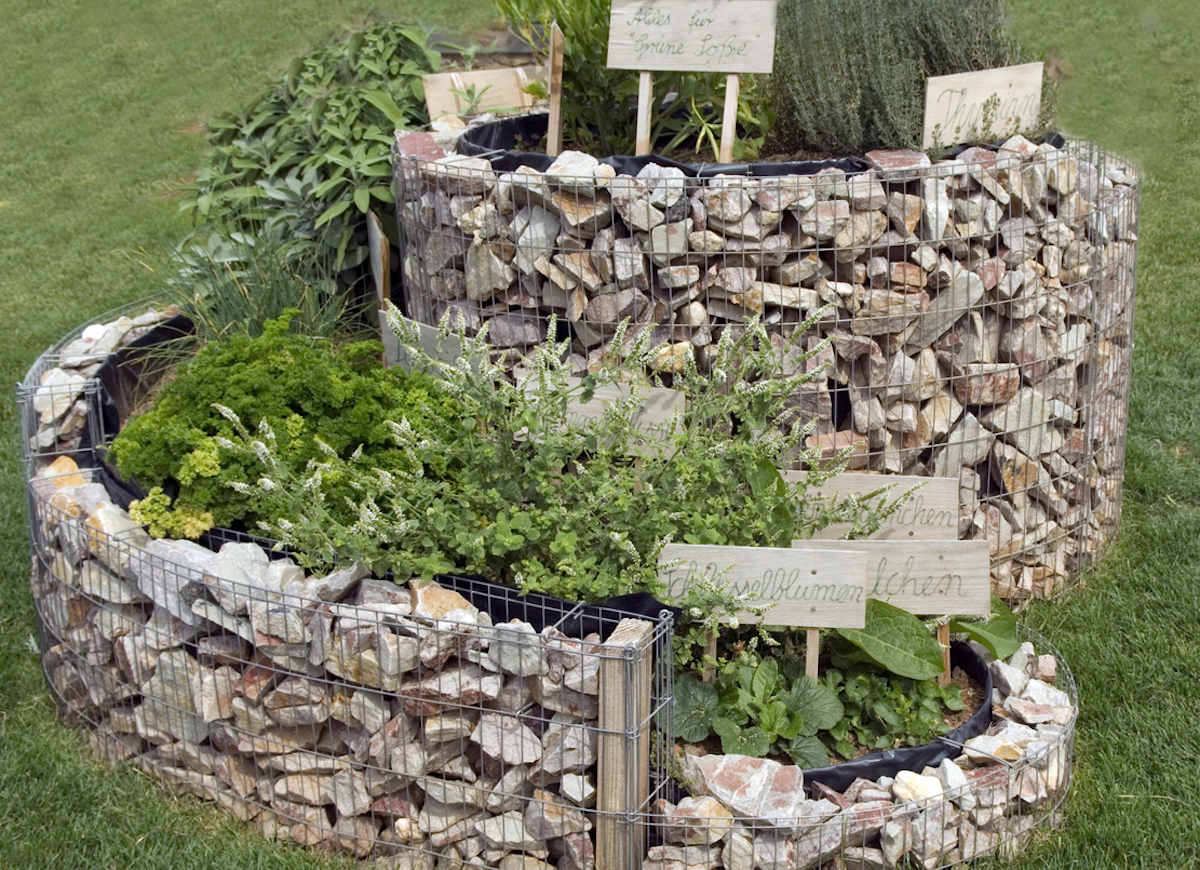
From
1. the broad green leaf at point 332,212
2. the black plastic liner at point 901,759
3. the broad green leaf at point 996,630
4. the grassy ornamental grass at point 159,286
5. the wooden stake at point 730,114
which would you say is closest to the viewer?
the black plastic liner at point 901,759

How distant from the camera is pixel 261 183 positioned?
5.18 meters

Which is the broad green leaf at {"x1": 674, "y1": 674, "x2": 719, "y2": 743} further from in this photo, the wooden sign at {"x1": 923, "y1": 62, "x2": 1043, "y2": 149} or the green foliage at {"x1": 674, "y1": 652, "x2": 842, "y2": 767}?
the wooden sign at {"x1": 923, "y1": 62, "x2": 1043, "y2": 149}

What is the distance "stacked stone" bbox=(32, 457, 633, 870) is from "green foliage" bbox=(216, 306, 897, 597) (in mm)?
149

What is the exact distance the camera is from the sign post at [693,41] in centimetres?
375

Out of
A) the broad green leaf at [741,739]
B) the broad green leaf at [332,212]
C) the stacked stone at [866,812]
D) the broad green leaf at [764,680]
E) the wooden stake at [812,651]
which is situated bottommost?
the stacked stone at [866,812]

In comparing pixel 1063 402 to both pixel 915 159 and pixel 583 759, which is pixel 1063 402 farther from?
pixel 583 759

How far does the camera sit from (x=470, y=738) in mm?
2713

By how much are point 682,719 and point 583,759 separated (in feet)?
1.17

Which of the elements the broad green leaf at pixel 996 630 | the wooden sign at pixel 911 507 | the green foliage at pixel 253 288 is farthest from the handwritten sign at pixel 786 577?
the green foliage at pixel 253 288

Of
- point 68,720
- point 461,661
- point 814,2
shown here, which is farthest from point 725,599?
point 814,2

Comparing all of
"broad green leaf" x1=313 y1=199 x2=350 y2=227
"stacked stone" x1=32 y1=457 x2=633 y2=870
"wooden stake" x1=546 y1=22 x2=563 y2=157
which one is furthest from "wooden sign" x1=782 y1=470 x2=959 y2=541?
"broad green leaf" x1=313 y1=199 x2=350 y2=227

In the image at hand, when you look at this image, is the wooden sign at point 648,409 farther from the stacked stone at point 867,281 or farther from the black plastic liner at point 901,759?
the black plastic liner at point 901,759

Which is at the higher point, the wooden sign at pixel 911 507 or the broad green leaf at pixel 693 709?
the wooden sign at pixel 911 507

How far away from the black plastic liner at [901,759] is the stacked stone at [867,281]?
0.86 meters
